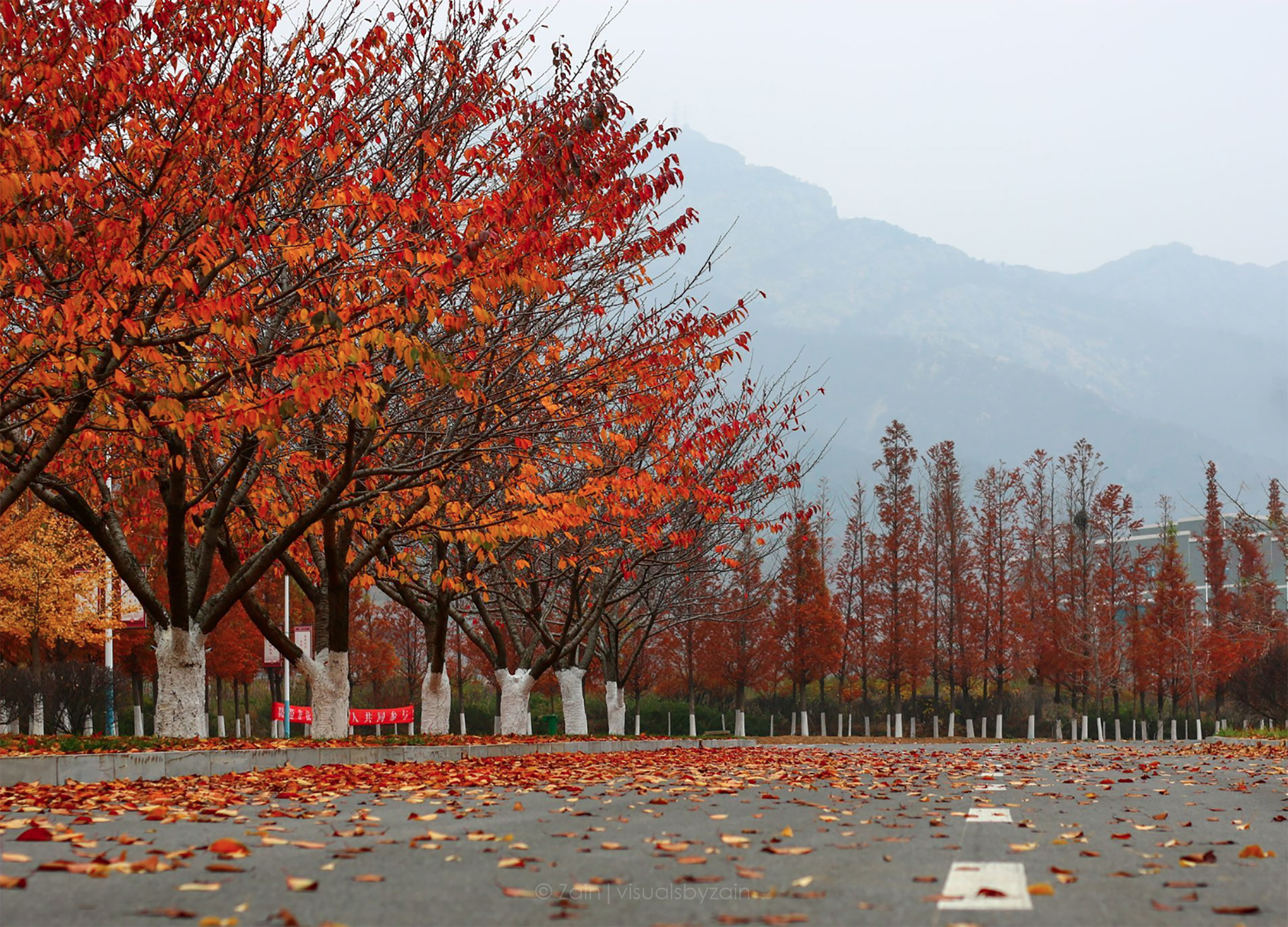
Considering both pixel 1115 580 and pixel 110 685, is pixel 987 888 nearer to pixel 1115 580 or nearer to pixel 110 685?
pixel 110 685

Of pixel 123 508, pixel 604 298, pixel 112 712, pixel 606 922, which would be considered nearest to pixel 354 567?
pixel 123 508

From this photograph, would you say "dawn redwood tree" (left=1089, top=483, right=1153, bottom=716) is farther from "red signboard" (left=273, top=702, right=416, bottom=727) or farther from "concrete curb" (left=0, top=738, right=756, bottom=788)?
"concrete curb" (left=0, top=738, right=756, bottom=788)

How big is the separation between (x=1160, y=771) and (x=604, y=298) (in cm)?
940

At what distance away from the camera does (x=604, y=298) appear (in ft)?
59.9

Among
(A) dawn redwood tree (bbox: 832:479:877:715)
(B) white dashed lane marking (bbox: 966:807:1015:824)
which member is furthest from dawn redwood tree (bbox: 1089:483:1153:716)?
(B) white dashed lane marking (bbox: 966:807:1015:824)

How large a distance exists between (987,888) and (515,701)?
71.4ft

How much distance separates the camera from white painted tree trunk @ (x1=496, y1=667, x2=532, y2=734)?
26.0 meters

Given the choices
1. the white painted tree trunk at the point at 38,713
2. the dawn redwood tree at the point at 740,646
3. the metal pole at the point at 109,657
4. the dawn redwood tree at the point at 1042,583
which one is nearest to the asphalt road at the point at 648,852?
the metal pole at the point at 109,657

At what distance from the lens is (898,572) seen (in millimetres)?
53469

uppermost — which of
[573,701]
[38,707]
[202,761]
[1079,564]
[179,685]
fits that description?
[1079,564]

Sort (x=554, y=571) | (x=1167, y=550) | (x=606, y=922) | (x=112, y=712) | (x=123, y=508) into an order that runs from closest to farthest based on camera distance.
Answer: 1. (x=606, y=922)
2. (x=123, y=508)
3. (x=554, y=571)
4. (x=112, y=712)
5. (x=1167, y=550)

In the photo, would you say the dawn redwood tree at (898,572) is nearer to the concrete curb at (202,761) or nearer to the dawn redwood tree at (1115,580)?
the dawn redwood tree at (1115,580)

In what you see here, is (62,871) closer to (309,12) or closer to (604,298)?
(309,12)

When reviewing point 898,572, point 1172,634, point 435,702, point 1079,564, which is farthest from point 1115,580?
point 435,702
